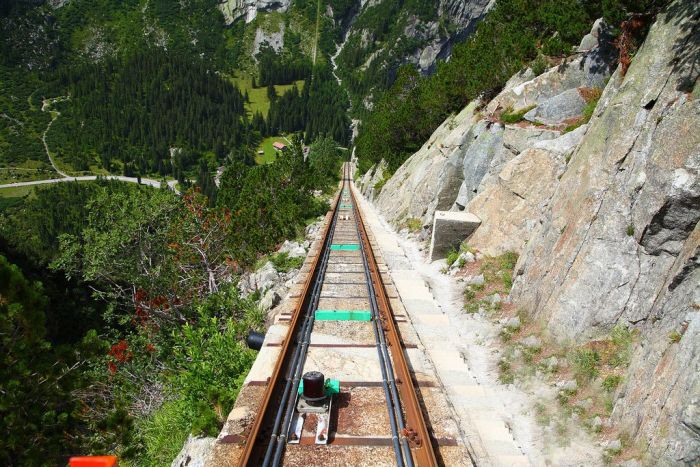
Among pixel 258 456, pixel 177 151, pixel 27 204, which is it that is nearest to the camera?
pixel 258 456

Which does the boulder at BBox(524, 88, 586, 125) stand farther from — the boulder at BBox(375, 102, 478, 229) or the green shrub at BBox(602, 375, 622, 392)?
the green shrub at BBox(602, 375, 622, 392)

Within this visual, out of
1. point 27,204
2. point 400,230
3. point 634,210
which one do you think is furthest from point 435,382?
point 27,204

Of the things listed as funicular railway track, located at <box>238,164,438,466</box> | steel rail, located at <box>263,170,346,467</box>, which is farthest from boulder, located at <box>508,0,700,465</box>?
steel rail, located at <box>263,170,346,467</box>

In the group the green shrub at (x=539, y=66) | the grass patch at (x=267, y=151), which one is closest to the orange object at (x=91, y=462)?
the green shrub at (x=539, y=66)

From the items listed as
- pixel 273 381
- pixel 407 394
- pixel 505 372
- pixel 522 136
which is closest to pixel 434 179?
pixel 522 136

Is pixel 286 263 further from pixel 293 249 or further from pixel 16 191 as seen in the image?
pixel 16 191

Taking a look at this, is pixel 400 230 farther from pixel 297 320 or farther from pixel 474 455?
pixel 474 455
